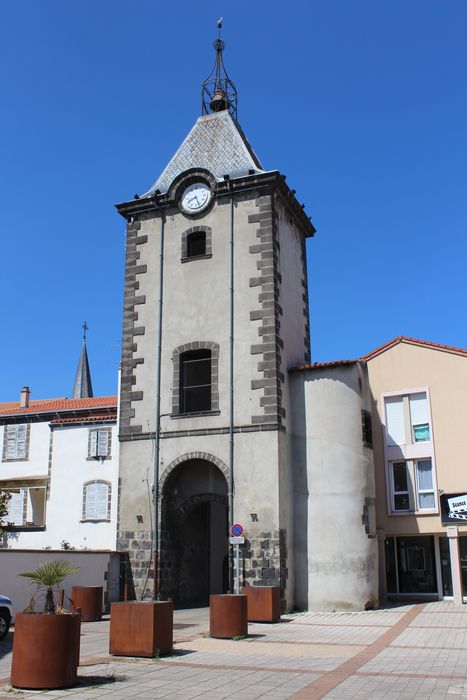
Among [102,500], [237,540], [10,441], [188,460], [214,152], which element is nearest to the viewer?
[237,540]

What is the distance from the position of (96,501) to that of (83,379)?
1375 inches

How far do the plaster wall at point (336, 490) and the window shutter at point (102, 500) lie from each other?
961 cm

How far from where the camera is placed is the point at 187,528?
22.5m

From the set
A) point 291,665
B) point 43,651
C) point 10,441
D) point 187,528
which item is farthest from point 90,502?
point 43,651

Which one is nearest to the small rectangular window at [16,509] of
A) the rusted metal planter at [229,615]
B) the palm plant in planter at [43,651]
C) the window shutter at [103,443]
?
the window shutter at [103,443]

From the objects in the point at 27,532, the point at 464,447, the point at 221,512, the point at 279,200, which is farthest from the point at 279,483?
the point at 27,532

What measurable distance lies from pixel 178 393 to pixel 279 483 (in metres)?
4.30

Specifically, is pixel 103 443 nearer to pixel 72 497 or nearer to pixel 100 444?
pixel 100 444

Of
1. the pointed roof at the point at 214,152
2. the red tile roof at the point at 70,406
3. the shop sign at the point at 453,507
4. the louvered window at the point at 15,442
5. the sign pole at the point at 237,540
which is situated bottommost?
the sign pole at the point at 237,540

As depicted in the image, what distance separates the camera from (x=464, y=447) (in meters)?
22.4

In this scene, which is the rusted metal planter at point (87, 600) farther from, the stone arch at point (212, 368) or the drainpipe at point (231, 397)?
the stone arch at point (212, 368)

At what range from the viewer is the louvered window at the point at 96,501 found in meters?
27.5

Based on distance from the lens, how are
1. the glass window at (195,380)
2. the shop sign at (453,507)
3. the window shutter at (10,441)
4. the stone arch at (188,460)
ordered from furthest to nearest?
1. the window shutter at (10,441)
2. the glass window at (195,380)
3. the shop sign at (453,507)
4. the stone arch at (188,460)

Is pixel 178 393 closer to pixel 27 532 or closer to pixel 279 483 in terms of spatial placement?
pixel 279 483
